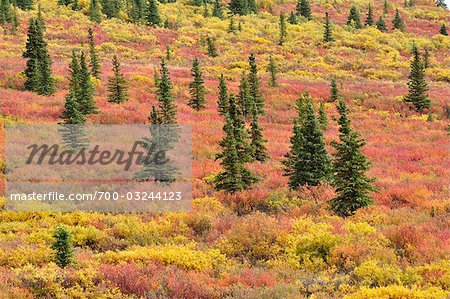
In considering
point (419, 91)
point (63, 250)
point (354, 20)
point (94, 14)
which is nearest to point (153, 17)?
point (94, 14)

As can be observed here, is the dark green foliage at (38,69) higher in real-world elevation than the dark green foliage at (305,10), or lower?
lower

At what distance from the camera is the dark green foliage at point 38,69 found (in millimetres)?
32125

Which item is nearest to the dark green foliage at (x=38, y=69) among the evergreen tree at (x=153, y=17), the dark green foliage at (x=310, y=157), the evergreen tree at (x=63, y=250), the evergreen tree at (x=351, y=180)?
the dark green foliage at (x=310, y=157)

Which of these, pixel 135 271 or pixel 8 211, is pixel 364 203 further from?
pixel 8 211

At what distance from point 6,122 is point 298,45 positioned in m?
53.4

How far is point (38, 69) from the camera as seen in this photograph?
32344mm

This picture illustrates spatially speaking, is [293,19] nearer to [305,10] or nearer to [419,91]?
[305,10]

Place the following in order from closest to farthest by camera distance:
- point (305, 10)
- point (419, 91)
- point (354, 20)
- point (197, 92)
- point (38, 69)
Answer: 1. point (38, 69)
2. point (197, 92)
3. point (419, 91)
4. point (354, 20)
5. point (305, 10)

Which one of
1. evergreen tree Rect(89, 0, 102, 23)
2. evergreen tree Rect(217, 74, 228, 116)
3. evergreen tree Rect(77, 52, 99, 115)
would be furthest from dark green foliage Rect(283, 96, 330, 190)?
evergreen tree Rect(89, 0, 102, 23)

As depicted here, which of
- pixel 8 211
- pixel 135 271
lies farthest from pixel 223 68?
pixel 135 271

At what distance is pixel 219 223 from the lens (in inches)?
437

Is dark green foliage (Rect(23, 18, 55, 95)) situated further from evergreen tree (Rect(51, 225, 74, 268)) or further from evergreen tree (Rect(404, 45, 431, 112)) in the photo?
evergreen tree (Rect(404, 45, 431, 112))

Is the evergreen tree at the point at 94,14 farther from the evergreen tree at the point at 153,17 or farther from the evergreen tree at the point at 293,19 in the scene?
the evergreen tree at the point at 293,19

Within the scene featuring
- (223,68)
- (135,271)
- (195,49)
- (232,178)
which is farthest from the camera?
(195,49)
